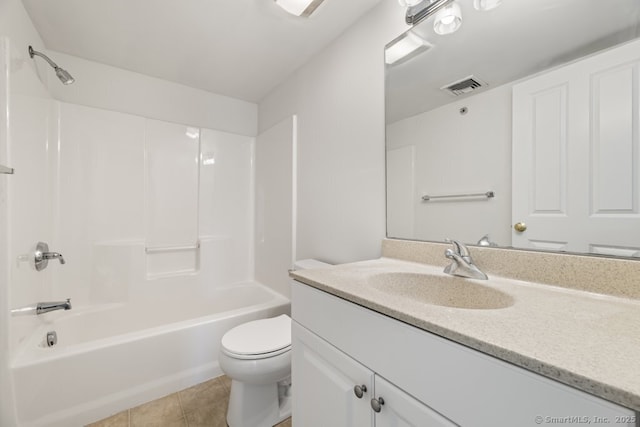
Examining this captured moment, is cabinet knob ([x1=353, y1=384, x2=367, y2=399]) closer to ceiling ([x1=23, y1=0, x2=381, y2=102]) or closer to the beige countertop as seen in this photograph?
the beige countertop

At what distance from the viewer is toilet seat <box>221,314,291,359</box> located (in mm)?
1249

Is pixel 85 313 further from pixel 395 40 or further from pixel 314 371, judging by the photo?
pixel 395 40

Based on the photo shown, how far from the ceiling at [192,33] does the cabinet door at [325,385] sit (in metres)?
1.69

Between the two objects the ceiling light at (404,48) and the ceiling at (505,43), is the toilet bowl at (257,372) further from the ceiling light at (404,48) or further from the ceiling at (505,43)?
the ceiling light at (404,48)

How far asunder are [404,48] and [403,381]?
140 cm

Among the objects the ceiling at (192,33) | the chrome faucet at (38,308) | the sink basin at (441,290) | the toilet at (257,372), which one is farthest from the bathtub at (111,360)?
the ceiling at (192,33)

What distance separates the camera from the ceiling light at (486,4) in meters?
0.98

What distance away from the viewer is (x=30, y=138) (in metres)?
1.47

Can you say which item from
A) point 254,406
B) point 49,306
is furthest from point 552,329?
point 49,306

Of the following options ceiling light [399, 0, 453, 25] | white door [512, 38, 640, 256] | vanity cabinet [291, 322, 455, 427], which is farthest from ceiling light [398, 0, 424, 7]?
vanity cabinet [291, 322, 455, 427]

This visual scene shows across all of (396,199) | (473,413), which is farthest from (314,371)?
(396,199)

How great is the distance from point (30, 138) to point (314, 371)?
6.73 feet

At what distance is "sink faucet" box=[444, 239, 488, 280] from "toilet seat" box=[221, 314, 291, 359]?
0.91m

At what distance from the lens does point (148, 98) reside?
2123 millimetres
